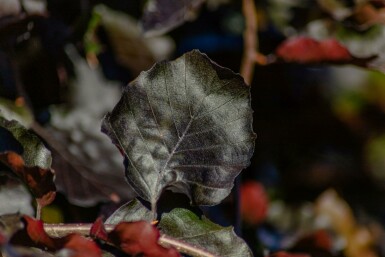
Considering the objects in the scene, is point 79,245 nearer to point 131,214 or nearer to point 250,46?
point 131,214

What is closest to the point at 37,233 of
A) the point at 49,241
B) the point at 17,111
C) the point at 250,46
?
the point at 49,241

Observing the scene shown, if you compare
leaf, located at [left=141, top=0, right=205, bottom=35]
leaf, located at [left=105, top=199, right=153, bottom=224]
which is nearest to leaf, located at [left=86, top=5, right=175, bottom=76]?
leaf, located at [left=141, top=0, right=205, bottom=35]

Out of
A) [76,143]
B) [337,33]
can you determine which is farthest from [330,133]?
[76,143]

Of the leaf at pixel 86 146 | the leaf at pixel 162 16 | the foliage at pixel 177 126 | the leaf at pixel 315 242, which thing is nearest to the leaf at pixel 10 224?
the foliage at pixel 177 126

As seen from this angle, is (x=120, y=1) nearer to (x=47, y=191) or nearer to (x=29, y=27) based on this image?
(x=29, y=27)

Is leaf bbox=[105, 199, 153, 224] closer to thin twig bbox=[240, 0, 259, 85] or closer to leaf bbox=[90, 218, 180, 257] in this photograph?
leaf bbox=[90, 218, 180, 257]

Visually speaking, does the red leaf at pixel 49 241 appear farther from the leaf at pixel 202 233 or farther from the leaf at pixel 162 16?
the leaf at pixel 162 16
